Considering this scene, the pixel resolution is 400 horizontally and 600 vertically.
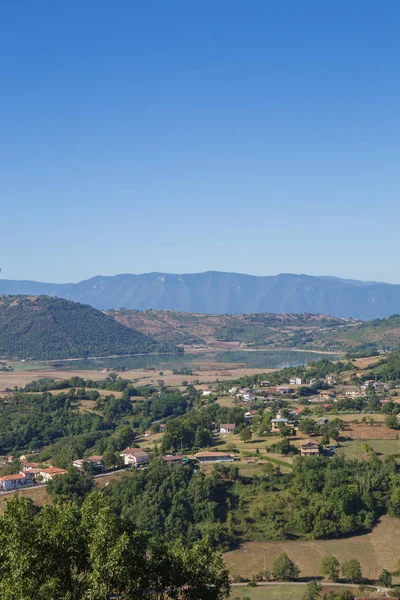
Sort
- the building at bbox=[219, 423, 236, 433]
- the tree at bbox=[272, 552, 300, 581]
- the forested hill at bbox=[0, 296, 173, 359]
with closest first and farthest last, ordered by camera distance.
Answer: the tree at bbox=[272, 552, 300, 581] < the building at bbox=[219, 423, 236, 433] < the forested hill at bbox=[0, 296, 173, 359]

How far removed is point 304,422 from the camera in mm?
46250

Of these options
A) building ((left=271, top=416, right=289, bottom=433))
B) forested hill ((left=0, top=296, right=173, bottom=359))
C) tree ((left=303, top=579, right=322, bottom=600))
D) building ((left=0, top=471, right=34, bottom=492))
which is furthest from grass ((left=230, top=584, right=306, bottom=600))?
forested hill ((left=0, top=296, right=173, bottom=359))

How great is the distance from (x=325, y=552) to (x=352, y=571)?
3.64m

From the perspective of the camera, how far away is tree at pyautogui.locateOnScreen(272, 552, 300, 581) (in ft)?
83.9

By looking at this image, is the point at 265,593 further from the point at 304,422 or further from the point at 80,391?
the point at 80,391

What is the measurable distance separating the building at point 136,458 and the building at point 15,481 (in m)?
6.08

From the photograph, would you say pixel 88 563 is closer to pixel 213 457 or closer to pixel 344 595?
pixel 344 595

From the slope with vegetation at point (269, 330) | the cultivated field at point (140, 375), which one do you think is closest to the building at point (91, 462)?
the cultivated field at point (140, 375)

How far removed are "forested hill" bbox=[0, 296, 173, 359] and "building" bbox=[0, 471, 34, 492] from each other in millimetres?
89657

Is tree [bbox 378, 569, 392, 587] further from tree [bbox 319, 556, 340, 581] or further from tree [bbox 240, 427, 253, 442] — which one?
tree [bbox 240, 427, 253, 442]

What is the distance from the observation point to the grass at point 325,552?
26.7 meters

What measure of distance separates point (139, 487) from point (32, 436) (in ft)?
66.0

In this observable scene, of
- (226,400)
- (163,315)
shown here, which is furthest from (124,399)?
(163,315)

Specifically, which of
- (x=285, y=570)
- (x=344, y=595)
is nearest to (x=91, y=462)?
(x=285, y=570)
